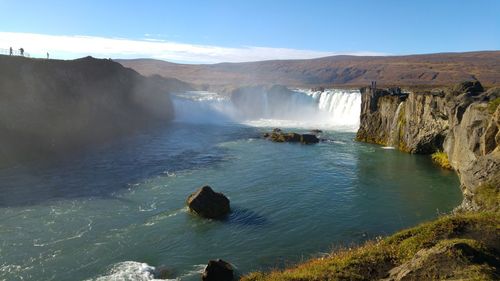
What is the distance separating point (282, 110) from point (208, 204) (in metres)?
72.5

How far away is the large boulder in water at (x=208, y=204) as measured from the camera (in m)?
26.8

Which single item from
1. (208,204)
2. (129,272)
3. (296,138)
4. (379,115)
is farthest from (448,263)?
(379,115)

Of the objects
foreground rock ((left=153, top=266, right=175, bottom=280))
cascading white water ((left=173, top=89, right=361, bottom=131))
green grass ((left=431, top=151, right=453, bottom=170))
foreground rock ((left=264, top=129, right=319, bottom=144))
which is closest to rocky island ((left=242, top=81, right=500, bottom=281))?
green grass ((left=431, top=151, right=453, bottom=170))

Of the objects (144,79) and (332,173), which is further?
(144,79)

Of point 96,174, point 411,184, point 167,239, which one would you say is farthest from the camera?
point 96,174

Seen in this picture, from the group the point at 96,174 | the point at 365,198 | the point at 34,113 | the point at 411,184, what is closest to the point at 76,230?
the point at 96,174

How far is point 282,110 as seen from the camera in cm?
9788

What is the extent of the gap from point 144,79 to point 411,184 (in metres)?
63.7

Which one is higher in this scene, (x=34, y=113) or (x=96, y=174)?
(x=34, y=113)

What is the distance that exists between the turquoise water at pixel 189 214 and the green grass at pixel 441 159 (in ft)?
3.52

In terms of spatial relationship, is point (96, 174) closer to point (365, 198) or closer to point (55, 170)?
point (55, 170)

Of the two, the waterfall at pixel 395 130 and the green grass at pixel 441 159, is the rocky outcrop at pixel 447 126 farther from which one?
the green grass at pixel 441 159

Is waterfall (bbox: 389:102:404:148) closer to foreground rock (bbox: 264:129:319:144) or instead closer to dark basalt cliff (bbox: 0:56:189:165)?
foreground rock (bbox: 264:129:319:144)

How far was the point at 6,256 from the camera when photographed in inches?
830
